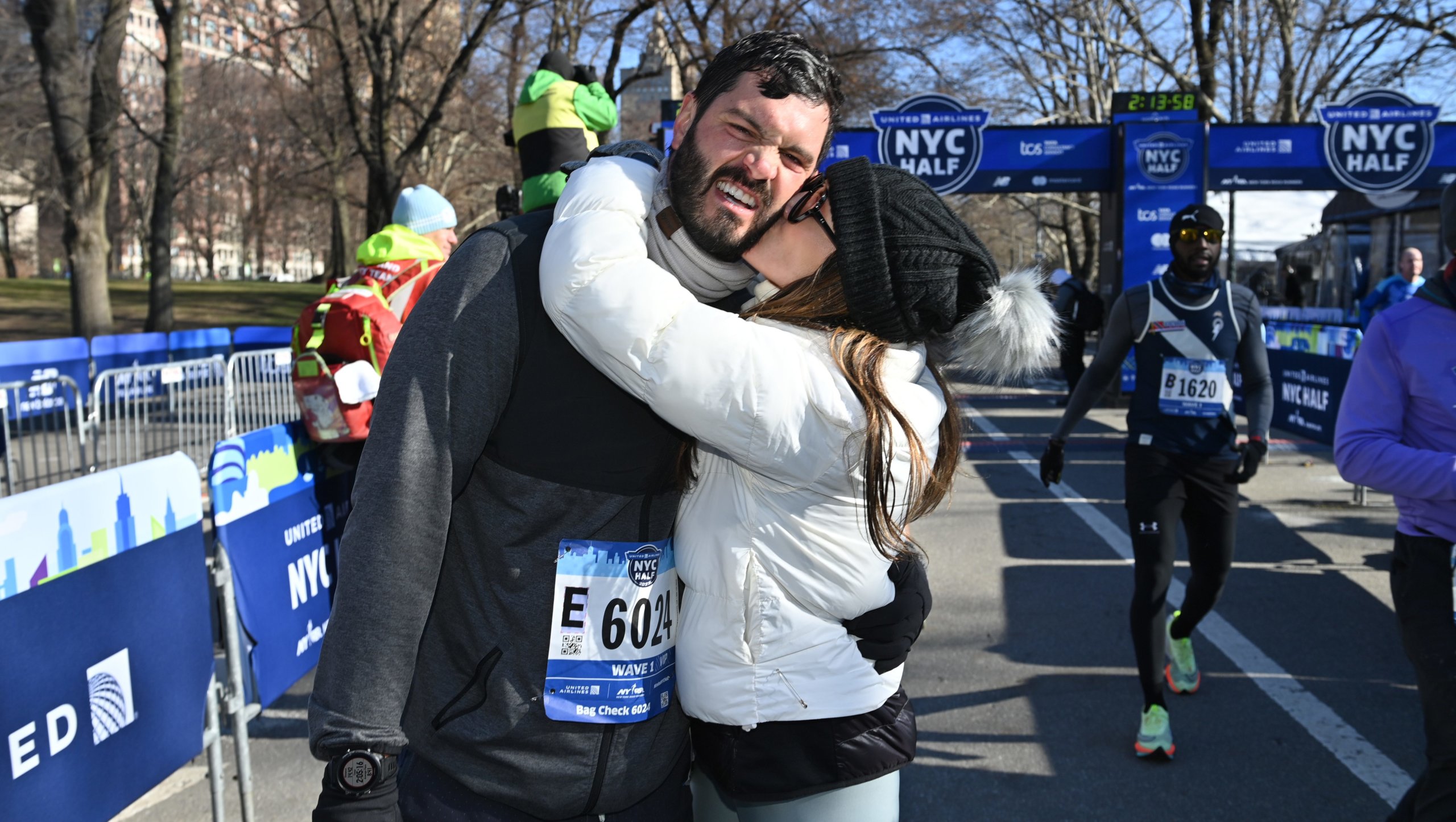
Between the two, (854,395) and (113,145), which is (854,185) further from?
(113,145)

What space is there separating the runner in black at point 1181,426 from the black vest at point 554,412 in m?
3.23

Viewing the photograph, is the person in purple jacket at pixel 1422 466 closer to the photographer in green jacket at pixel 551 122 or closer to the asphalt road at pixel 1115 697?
the asphalt road at pixel 1115 697

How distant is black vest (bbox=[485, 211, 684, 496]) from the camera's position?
1701mm

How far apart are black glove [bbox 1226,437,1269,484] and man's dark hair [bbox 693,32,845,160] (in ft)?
10.8

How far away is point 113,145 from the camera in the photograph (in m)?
21.4

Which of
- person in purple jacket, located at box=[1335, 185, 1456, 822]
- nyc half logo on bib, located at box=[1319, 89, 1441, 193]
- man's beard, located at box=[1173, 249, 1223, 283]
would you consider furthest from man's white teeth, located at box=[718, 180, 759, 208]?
nyc half logo on bib, located at box=[1319, 89, 1441, 193]

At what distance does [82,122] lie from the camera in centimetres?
1848

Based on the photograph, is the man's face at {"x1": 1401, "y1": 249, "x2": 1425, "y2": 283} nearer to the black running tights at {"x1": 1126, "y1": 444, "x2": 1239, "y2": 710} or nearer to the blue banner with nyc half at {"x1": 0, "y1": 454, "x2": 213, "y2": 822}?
the black running tights at {"x1": 1126, "y1": 444, "x2": 1239, "y2": 710}

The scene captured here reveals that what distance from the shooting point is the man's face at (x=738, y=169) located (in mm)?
1800

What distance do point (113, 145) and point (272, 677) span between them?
68.3 feet

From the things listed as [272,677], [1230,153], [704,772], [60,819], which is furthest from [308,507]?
[1230,153]

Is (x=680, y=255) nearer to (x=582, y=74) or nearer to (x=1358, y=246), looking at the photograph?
(x=582, y=74)

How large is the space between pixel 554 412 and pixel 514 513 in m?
0.17

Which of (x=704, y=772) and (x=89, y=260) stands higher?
(x=89, y=260)
